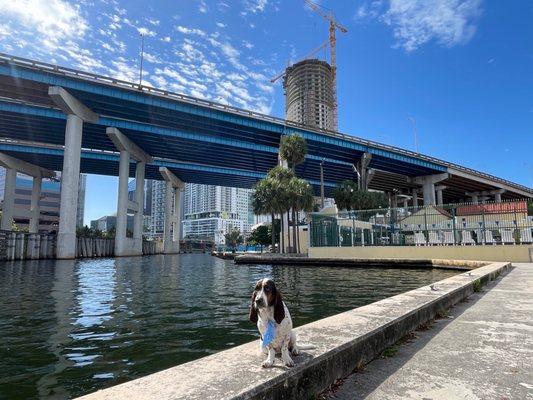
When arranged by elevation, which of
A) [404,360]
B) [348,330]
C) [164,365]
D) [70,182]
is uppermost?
[70,182]

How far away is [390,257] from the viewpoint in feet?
100

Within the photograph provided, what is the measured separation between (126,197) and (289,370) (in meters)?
66.4

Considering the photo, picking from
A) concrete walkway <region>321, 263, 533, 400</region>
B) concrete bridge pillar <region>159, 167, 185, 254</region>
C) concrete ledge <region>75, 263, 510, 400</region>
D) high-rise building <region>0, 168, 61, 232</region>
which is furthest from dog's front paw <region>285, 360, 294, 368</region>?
high-rise building <region>0, 168, 61, 232</region>

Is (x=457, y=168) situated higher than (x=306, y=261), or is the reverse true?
(x=457, y=168)

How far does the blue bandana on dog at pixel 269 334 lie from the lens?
3.62 m

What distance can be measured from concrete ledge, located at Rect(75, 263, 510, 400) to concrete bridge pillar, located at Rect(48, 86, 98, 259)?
172 ft

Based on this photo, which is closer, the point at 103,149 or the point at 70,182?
the point at 70,182

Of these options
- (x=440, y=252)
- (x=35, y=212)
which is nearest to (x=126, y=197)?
(x=35, y=212)

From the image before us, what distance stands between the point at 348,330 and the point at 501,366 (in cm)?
183

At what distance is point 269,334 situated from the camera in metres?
3.65

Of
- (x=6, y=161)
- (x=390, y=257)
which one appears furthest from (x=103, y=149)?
(x=390, y=257)

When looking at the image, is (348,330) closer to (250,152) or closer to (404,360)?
(404,360)

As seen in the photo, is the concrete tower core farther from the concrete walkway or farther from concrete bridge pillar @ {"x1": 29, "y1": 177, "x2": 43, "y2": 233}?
the concrete walkway

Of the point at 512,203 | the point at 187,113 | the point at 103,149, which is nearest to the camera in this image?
the point at 512,203
